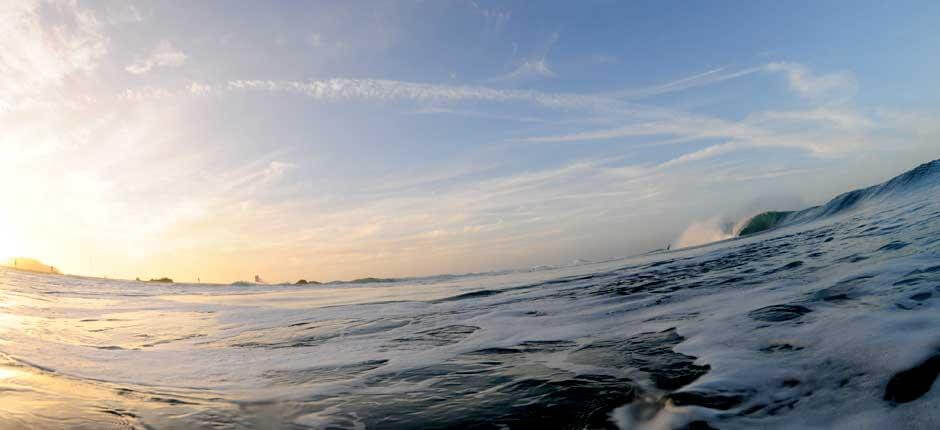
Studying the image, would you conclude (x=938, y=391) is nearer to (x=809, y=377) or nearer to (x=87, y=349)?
(x=809, y=377)

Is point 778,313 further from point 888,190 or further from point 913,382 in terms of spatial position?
point 888,190

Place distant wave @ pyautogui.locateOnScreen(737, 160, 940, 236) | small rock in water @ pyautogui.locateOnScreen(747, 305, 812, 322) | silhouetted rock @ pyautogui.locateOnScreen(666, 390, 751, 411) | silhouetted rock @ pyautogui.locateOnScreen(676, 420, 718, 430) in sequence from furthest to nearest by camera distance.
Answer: distant wave @ pyautogui.locateOnScreen(737, 160, 940, 236)
small rock in water @ pyautogui.locateOnScreen(747, 305, 812, 322)
silhouetted rock @ pyautogui.locateOnScreen(666, 390, 751, 411)
silhouetted rock @ pyautogui.locateOnScreen(676, 420, 718, 430)

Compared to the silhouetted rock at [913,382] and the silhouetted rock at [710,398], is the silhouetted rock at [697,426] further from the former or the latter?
the silhouetted rock at [913,382]

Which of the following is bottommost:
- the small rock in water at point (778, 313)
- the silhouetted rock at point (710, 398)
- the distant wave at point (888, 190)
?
the silhouetted rock at point (710, 398)

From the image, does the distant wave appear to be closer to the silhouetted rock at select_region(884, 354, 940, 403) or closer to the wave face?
the wave face

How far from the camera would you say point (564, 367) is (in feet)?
9.48

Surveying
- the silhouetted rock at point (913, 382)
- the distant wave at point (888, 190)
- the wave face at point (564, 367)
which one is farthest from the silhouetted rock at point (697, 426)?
the distant wave at point (888, 190)

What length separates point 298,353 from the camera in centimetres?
434

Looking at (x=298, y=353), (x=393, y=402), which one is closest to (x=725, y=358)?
(x=393, y=402)

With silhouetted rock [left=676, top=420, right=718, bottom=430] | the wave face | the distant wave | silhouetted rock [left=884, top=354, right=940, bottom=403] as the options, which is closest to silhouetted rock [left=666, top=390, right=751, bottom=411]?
the wave face

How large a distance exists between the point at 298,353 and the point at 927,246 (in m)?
7.12

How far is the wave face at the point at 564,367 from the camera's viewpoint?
1.96m

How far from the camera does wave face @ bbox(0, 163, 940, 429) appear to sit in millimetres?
1964

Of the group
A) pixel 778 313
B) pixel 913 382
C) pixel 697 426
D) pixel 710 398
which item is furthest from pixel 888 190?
pixel 697 426
